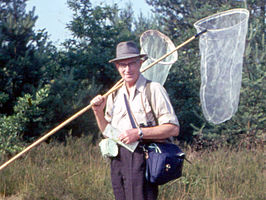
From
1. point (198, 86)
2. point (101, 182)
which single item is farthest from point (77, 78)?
point (101, 182)

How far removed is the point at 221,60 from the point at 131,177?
168cm

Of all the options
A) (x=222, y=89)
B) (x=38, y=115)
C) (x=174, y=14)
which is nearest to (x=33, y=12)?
(x=38, y=115)

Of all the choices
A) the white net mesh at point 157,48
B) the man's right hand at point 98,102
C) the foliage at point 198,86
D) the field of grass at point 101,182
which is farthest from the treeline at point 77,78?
the man's right hand at point 98,102

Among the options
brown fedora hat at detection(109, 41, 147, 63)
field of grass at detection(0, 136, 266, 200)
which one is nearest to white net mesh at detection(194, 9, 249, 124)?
brown fedora hat at detection(109, 41, 147, 63)

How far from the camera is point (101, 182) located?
5.60 metres

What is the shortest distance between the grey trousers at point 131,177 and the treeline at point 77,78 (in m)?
4.63

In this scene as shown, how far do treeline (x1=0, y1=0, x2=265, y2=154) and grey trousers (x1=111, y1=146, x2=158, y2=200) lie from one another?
182 inches

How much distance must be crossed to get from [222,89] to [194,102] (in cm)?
777

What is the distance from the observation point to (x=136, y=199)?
9.73 feet

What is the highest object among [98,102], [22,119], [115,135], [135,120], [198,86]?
[98,102]

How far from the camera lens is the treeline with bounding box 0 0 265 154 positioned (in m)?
8.48

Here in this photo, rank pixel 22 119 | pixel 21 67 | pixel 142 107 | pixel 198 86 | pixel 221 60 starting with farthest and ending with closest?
pixel 198 86
pixel 21 67
pixel 22 119
pixel 221 60
pixel 142 107

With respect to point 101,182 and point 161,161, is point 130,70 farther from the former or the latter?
point 101,182

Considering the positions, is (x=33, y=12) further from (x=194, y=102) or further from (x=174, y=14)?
(x=174, y=14)
